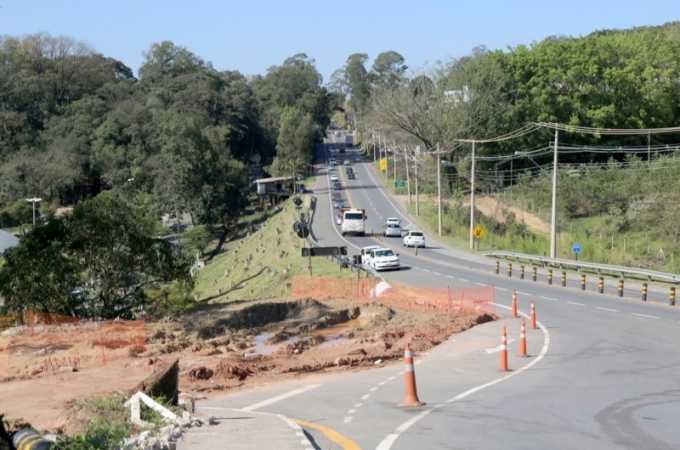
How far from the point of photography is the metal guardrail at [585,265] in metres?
40.0

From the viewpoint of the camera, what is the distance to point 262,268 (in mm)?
61719

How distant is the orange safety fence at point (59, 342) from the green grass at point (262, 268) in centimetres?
1409

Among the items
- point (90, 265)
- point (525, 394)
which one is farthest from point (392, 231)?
point (525, 394)

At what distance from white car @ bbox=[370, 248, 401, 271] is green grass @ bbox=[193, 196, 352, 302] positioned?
210 centimetres

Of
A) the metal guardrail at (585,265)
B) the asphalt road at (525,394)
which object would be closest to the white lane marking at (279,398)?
the asphalt road at (525,394)

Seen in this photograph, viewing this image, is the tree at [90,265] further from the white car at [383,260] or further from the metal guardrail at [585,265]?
the metal guardrail at [585,265]

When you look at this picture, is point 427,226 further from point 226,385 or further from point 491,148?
point 226,385

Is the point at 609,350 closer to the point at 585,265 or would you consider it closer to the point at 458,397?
the point at 458,397

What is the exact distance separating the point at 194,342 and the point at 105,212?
10803 millimetres

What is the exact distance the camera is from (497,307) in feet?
112

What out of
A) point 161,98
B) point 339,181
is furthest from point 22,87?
point 339,181

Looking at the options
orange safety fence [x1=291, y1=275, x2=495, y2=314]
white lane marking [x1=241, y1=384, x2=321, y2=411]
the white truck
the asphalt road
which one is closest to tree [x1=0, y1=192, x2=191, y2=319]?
orange safety fence [x1=291, y1=275, x2=495, y2=314]

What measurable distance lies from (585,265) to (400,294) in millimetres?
11722

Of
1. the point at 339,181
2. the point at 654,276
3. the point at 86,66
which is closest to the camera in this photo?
the point at 654,276
